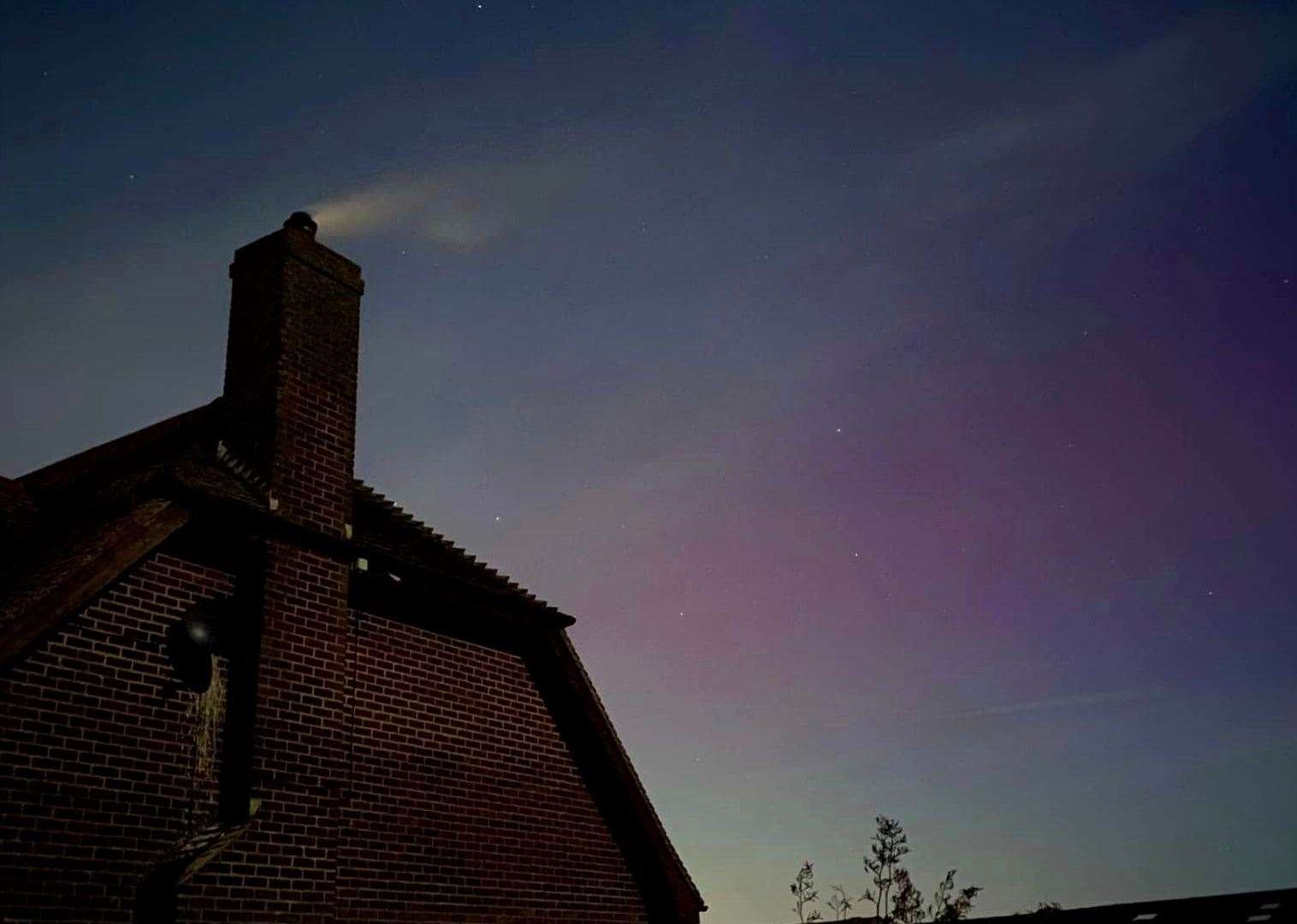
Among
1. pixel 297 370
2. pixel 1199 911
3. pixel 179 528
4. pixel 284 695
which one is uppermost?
pixel 297 370

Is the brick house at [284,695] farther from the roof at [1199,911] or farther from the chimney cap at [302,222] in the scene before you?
the roof at [1199,911]

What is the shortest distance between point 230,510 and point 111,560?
1.00m

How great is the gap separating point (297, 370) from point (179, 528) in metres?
2.00

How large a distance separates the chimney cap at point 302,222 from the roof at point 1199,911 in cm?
1091

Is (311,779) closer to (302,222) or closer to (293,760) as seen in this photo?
(293,760)

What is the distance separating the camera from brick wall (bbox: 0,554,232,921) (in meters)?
6.38

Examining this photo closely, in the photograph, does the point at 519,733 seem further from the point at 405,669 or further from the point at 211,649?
the point at 211,649

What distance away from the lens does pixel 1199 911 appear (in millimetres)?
13352

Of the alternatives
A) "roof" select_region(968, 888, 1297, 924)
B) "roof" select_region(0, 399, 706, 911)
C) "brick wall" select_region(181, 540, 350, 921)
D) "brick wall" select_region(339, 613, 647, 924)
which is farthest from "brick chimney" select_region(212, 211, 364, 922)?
"roof" select_region(968, 888, 1297, 924)

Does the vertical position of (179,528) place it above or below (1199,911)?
above

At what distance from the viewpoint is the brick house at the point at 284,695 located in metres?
6.74

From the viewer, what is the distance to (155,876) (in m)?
6.81

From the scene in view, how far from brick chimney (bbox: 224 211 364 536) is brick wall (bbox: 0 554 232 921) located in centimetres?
139

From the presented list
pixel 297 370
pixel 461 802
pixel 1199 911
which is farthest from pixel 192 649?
pixel 1199 911
